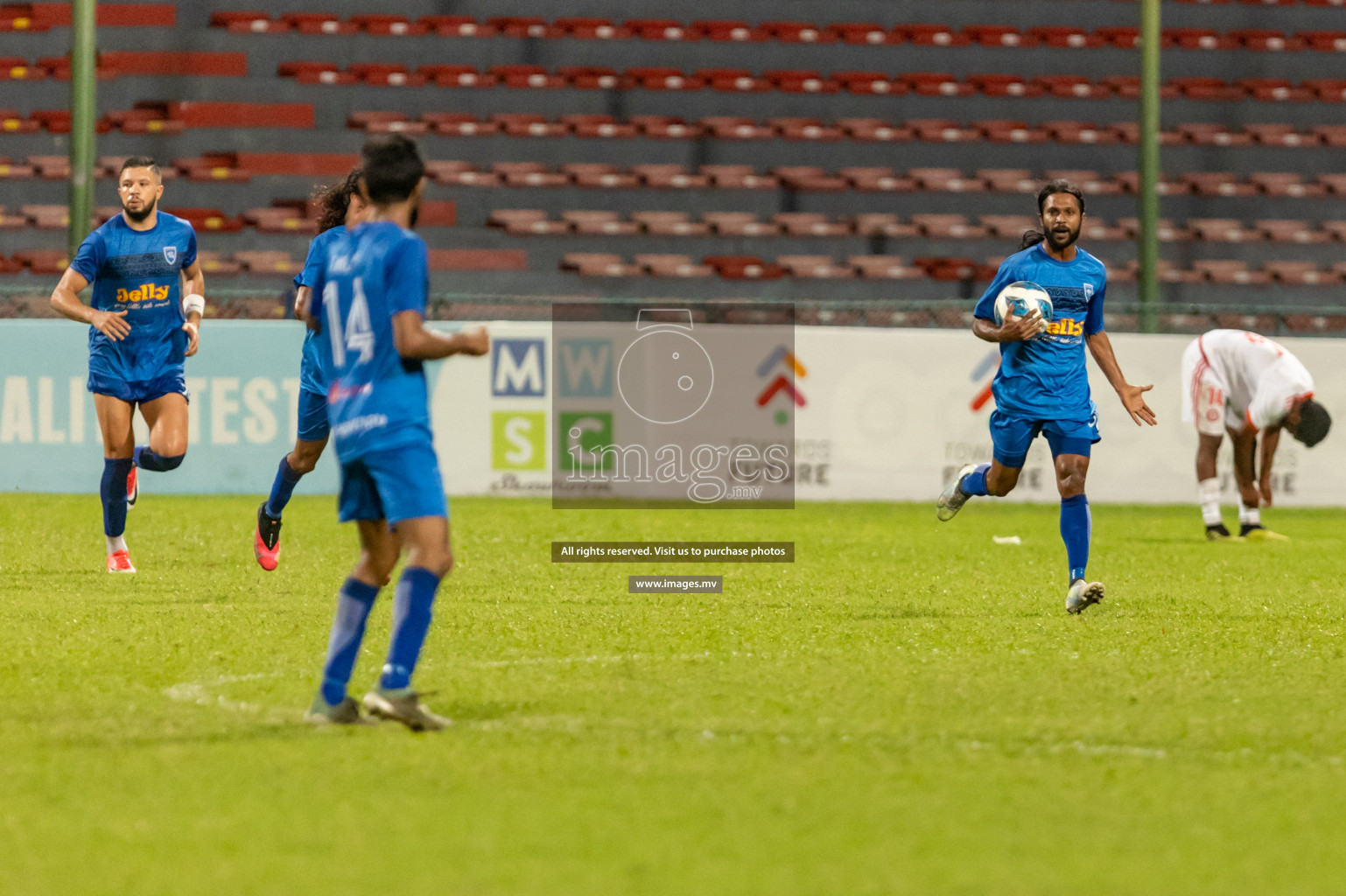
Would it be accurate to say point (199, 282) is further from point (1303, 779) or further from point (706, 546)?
point (1303, 779)

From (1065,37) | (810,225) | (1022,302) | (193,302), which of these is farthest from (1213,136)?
(193,302)

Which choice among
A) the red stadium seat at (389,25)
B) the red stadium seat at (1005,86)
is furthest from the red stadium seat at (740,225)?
the red stadium seat at (389,25)

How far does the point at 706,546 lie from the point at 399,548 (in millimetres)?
6796

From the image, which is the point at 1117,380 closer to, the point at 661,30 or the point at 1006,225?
the point at 1006,225

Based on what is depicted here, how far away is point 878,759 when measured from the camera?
14.7 ft

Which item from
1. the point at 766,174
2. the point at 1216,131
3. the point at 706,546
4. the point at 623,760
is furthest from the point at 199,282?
the point at 1216,131

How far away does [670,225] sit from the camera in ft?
71.8

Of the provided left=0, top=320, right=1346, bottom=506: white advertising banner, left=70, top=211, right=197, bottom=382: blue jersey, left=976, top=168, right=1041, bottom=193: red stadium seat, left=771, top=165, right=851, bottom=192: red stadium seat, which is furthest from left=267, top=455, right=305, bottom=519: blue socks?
left=976, top=168, right=1041, bottom=193: red stadium seat

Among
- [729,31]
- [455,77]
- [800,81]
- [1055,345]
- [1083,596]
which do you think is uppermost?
[729,31]

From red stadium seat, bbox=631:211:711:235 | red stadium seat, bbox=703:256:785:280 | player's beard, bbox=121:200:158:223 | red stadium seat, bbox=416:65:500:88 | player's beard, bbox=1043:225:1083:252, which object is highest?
red stadium seat, bbox=416:65:500:88

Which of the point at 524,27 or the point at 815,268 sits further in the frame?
the point at 524,27

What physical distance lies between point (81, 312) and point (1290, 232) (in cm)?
1881

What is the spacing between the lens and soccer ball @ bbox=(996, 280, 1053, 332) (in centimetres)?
795

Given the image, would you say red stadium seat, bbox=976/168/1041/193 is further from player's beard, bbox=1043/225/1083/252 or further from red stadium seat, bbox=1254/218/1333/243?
player's beard, bbox=1043/225/1083/252
